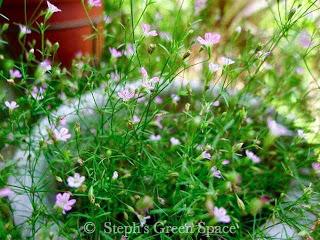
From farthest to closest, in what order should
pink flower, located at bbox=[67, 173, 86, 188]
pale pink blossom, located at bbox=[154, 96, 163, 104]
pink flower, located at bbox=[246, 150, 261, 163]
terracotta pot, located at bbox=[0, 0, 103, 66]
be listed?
terracotta pot, located at bbox=[0, 0, 103, 66] < pale pink blossom, located at bbox=[154, 96, 163, 104] < pink flower, located at bbox=[246, 150, 261, 163] < pink flower, located at bbox=[67, 173, 86, 188]

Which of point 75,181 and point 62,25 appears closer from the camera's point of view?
point 75,181

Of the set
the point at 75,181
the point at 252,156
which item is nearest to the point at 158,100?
the point at 252,156

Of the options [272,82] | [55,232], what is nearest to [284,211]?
[55,232]

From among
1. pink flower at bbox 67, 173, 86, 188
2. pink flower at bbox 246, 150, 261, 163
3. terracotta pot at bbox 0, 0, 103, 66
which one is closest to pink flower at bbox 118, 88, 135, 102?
pink flower at bbox 67, 173, 86, 188

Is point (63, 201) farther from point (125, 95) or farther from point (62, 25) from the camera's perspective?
point (62, 25)

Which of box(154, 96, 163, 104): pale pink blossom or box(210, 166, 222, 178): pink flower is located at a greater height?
box(154, 96, 163, 104): pale pink blossom

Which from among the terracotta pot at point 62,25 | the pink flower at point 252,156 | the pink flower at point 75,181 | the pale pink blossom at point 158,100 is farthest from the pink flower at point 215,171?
the terracotta pot at point 62,25

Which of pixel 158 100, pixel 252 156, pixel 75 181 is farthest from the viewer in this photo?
pixel 158 100

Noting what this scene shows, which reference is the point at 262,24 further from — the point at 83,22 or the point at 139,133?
the point at 139,133

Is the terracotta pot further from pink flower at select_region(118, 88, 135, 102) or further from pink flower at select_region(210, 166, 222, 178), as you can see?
pink flower at select_region(210, 166, 222, 178)
